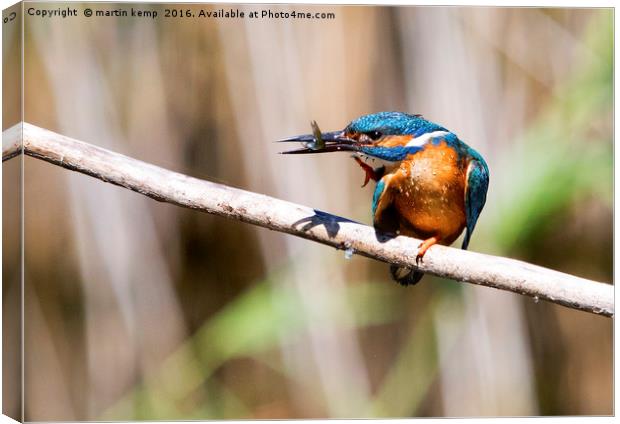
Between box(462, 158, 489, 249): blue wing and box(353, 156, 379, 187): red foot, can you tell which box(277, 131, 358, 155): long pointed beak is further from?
box(462, 158, 489, 249): blue wing

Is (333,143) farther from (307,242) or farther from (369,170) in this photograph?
(307,242)

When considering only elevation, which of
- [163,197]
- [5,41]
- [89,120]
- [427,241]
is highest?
[5,41]

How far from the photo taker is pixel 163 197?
2.74 metres

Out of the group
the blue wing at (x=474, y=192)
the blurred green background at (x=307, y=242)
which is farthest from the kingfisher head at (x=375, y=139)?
the blurred green background at (x=307, y=242)

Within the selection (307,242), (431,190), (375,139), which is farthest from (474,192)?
(307,242)

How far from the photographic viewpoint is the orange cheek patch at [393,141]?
2924 millimetres

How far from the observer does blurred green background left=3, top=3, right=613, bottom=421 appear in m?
3.17

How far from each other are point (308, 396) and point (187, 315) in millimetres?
617

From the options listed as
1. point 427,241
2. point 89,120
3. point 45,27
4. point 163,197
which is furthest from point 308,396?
point 45,27

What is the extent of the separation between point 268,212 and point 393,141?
539 mm

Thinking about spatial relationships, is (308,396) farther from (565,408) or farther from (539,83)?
(539,83)

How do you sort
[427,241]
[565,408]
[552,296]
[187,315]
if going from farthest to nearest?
[565,408], [187,315], [427,241], [552,296]

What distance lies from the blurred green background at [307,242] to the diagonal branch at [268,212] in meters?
0.35

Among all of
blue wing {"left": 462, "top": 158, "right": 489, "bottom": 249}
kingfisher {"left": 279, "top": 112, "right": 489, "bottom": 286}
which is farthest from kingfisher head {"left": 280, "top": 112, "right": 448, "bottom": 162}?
blue wing {"left": 462, "top": 158, "right": 489, "bottom": 249}
